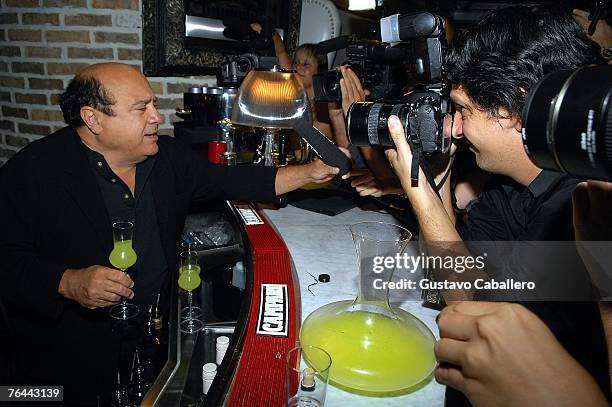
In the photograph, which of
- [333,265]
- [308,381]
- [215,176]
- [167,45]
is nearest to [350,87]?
[215,176]

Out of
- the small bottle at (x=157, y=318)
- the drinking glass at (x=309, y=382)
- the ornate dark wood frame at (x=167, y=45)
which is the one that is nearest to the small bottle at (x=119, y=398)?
the small bottle at (x=157, y=318)

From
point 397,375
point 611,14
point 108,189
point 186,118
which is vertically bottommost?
point 397,375

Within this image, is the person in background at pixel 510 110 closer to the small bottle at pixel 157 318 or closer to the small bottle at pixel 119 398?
the small bottle at pixel 157 318

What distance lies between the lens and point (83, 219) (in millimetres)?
2111

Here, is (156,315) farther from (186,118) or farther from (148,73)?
(148,73)

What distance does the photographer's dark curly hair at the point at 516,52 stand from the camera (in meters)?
1.38

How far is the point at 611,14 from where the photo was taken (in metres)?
2.25

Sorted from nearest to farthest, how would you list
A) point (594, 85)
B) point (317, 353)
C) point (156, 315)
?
point (594, 85) < point (317, 353) < point (156, 315)

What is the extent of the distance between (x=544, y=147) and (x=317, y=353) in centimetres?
63

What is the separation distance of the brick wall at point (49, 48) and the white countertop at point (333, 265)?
76.2 inches

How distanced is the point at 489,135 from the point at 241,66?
1.41 metres

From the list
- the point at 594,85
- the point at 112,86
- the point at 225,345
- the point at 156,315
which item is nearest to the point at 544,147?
the point at 594,85

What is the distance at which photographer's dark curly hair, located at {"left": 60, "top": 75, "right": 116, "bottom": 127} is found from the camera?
215 centimetres

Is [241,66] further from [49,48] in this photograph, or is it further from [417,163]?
[49,48]
